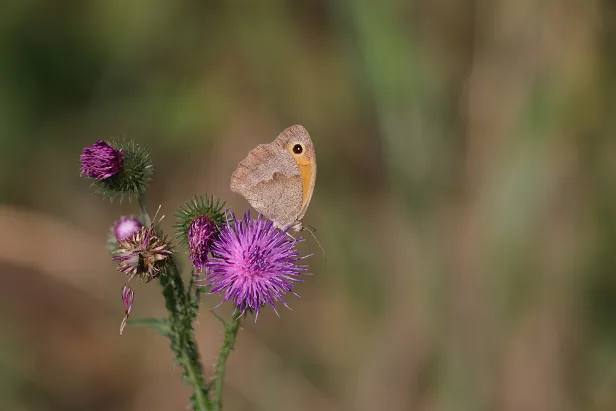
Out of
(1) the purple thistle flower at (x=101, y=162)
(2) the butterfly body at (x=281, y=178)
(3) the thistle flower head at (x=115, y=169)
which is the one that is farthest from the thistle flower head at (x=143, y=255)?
(2) the butterfly body at (x=281, y=178)

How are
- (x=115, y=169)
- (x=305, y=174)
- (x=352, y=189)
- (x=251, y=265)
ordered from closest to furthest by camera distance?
(x=251, y=265)
(x=115, y=169)
(x=305, y=174)
(x=352, y=189)

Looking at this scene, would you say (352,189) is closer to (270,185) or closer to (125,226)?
(270,185)

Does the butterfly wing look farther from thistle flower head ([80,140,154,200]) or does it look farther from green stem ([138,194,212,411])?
green stem ([138,194,212,411])

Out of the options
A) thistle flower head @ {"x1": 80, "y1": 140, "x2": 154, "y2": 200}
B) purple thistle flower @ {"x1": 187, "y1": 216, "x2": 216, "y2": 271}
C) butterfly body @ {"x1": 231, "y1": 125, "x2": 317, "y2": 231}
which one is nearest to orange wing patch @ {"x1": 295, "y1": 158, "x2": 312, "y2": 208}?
butterfly body @ {"x1": 231, "y1": 125, "x2": 317, "y2": 231}

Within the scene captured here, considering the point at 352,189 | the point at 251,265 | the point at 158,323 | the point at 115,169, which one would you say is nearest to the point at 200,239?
the point at 251,265

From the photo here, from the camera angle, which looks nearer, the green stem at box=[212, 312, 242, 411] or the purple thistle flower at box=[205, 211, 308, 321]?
the green stem at box=[212, 312, 242, 411]

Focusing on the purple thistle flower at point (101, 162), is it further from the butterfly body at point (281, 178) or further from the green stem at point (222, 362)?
the green stem at point (222, 362)

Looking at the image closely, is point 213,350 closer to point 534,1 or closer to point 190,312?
point 190,312
